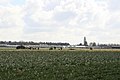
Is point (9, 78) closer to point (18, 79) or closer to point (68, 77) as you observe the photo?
point (18, 79)

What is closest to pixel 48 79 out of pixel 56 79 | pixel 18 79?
pixel 56 79

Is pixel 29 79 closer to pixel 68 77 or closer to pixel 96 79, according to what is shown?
pixel 68 77

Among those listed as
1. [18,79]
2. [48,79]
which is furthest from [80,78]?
[18,79]

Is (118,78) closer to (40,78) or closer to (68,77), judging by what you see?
(68,77)

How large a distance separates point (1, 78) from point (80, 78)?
637cm

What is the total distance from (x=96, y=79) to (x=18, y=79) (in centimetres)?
615

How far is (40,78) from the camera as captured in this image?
29.0 meters

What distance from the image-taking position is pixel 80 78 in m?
28.8

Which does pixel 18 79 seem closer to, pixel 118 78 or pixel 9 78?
pixel 9 78

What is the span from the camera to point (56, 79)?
2809cm

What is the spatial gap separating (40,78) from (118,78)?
619 centimetres

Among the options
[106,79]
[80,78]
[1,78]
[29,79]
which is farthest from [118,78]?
[1,78]

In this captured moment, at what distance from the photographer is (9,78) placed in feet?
96.6

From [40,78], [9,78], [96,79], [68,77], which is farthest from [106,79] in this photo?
[9,78]
